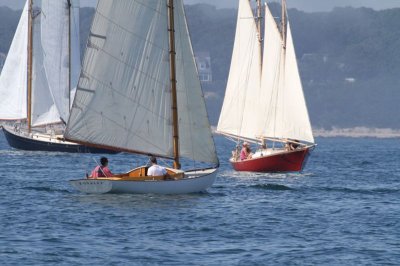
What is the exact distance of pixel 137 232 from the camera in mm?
38781

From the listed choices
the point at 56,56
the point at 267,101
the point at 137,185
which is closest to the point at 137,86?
the point at 137,185

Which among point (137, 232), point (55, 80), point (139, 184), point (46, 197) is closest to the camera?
point (137, 232)

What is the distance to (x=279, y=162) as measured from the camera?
6969 centimetres

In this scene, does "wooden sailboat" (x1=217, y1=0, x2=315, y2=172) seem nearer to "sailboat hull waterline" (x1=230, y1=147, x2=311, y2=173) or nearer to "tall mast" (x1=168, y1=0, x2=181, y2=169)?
"sailboat hull waterline" (x1=230, y1=147, x2=311, y2=173)

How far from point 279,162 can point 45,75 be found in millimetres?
32494

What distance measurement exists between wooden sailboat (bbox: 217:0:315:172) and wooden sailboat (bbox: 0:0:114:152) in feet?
79.1

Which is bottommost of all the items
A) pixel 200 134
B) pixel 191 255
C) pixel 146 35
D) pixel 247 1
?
pixel 191 255

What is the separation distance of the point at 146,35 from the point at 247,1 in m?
27.1

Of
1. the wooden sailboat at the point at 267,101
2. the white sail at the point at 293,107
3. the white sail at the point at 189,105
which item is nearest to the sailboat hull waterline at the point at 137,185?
the white sail at the point at 189,105

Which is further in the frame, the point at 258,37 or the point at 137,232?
the point at 258,37

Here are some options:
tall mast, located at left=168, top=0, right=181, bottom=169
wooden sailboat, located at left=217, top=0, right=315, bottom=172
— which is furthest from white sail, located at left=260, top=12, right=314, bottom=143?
tall mast, located at left=168, top=0, right=181, bottom=169

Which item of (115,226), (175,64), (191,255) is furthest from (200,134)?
(191,255)

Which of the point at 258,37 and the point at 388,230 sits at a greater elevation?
the point at 258,37

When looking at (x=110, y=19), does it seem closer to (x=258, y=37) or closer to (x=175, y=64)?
(x=175, y=64)
